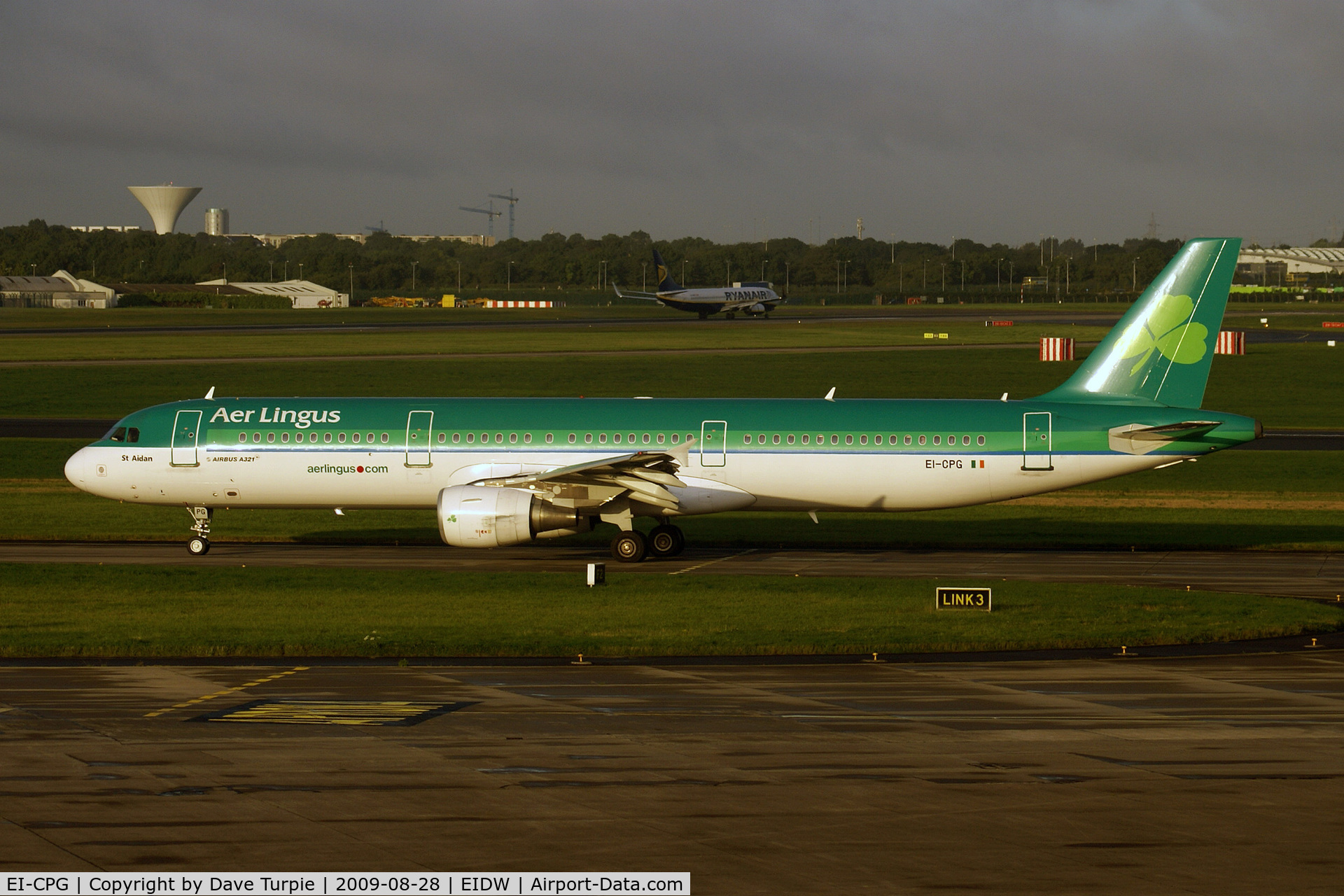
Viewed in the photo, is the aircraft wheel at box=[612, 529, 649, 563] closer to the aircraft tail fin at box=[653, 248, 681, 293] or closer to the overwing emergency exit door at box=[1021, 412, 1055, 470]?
the overwing emergency exit door at box=[1021, 412, 1055, 470]

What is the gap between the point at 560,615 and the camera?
28.5m

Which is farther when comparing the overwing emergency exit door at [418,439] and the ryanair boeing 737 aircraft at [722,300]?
the ryanair boeing 737 aircraft at [722,300]

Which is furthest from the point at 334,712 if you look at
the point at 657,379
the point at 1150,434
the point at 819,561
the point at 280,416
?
the point at 657,379

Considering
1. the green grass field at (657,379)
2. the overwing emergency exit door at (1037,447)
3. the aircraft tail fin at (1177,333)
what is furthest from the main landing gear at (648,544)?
the green grass field at (657,379)

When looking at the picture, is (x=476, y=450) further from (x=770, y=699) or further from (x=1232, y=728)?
(x=1232, y=728)

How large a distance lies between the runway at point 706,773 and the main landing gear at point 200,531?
13.5 meters

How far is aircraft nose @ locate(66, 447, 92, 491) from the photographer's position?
125 ft

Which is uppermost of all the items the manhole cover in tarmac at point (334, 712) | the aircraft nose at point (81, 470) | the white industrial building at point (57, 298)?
the white industrial building at point (57, 298)

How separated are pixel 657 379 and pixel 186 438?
2046 inches

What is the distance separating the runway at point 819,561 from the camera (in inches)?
1340

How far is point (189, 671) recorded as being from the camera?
2358 cm

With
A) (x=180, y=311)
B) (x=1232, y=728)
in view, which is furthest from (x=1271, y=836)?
(x=180, y=311)

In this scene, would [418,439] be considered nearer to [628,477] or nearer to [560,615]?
[628,477]
